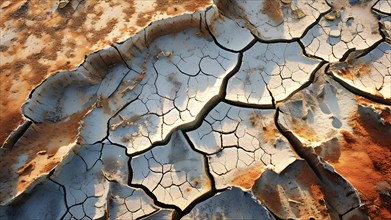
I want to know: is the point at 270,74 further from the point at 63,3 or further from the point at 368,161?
the point at 63,3

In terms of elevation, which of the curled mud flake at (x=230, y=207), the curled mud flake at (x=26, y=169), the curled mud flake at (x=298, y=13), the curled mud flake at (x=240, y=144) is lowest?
the curled mud flake at (x=26, y=169)

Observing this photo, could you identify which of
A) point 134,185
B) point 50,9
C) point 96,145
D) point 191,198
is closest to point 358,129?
point 191,198

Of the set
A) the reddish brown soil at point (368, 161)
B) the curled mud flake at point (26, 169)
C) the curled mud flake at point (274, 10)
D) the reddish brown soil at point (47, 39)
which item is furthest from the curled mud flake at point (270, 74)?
the curled mud flake at point (26, 169)

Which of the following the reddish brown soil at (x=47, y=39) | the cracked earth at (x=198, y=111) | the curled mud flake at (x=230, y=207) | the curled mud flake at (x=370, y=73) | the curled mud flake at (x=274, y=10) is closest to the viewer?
the curled mud flake at (x=230, y=207)

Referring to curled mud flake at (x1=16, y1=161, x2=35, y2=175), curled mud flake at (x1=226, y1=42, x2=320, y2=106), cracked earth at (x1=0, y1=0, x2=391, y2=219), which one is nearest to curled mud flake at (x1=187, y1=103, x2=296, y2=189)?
cracked earth at (x1=0, y1=0, x2=391, y2=219)

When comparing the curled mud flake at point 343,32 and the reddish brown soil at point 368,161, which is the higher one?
the curled mud flake at point 343,32

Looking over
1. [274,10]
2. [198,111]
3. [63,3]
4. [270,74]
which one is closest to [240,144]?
[198,111]

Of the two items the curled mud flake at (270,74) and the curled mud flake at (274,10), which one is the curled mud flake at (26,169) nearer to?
the curled mud flake at (270,74)

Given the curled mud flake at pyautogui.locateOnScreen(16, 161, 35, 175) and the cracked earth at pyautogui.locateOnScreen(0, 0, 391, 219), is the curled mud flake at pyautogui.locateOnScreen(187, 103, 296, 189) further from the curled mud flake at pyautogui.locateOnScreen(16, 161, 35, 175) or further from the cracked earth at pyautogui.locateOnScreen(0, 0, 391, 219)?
the curled mud flake at pyautogui.locateOnScreen(16, 161, 35, 175)

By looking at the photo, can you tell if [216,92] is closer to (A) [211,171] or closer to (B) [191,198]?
(A) [211,171]
